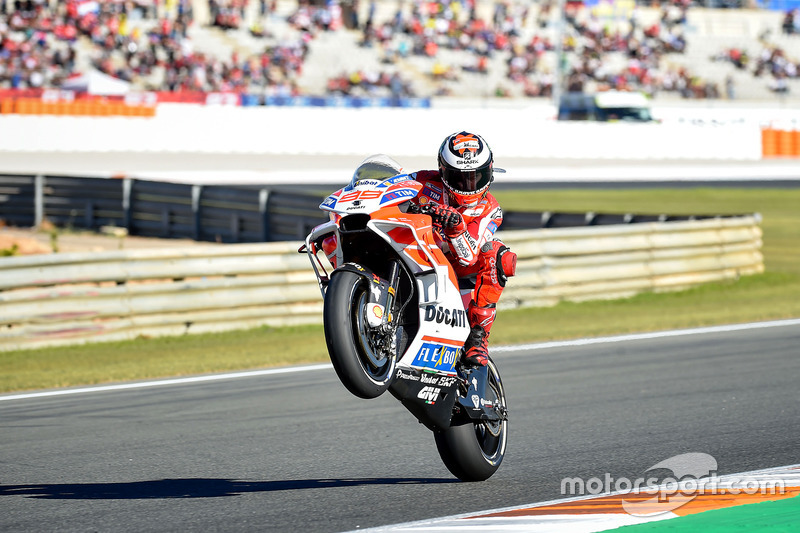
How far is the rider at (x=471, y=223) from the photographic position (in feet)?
17.1

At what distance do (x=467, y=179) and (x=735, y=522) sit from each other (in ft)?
6.32

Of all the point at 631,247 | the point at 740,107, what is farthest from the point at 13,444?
the point at 740,107

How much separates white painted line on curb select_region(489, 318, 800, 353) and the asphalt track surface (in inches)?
41.5

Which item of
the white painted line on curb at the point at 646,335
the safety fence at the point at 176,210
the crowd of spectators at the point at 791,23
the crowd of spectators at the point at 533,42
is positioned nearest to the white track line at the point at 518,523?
the white painted line on curb at the point at 646,335

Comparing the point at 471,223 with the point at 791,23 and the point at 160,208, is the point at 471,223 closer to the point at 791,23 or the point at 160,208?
the point at 160,208

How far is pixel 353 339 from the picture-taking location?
15.4 feet

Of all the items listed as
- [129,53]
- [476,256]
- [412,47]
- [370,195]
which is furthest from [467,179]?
[412,47]

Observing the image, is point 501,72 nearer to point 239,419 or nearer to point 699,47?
point 699,47

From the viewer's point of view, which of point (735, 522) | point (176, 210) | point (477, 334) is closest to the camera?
point (735, 522)

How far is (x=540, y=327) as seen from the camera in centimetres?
1195

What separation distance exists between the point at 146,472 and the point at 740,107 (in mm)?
40186

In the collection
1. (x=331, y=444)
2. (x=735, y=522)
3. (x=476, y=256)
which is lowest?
(x=331, y=444)

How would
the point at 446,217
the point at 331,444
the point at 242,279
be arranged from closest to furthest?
the point at 446,217 < the point at 331,444 < the point at 242,279

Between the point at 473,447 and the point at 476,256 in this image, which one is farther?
the point at 473,447
